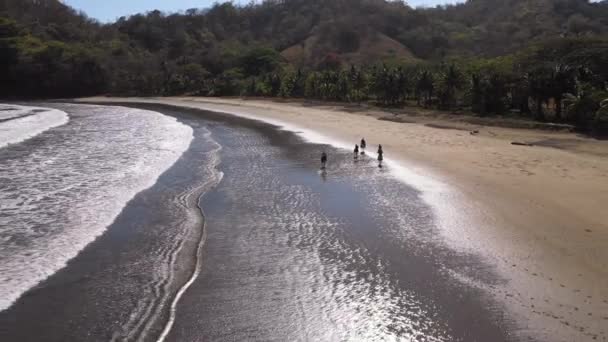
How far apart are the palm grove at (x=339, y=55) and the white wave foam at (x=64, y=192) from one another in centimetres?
2430

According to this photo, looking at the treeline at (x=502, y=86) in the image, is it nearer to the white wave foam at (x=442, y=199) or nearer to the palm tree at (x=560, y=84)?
the palm tree at (x=560, y=84)

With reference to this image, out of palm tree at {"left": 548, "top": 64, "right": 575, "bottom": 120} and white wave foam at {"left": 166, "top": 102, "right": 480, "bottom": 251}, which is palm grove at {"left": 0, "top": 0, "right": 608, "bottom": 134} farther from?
white wave foam at {"left": 166, "top": 102, "right": 480, "bottom": 251}

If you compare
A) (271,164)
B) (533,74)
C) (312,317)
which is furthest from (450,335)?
(533,74)

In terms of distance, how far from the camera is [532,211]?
1510 cm

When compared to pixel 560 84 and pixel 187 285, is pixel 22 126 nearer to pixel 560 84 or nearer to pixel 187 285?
pixel 187 285

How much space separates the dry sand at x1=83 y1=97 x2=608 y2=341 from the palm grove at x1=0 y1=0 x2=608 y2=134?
7.07 metres

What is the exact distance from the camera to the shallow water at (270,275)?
339 inches

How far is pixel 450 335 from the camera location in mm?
8344

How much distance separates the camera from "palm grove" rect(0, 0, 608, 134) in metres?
39.6

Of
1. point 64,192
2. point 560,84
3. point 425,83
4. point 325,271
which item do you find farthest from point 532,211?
point 425,83

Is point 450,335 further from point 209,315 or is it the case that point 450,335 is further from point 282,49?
point 282,49

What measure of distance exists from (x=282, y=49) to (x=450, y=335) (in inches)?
4601

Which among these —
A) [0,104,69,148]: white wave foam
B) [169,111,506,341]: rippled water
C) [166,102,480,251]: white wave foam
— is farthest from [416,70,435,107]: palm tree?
[0,104,69,148]: white wave foam

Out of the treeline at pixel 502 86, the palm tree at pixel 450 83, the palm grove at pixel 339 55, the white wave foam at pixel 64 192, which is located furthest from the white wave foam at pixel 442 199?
the palm tree at pixel 450 83
